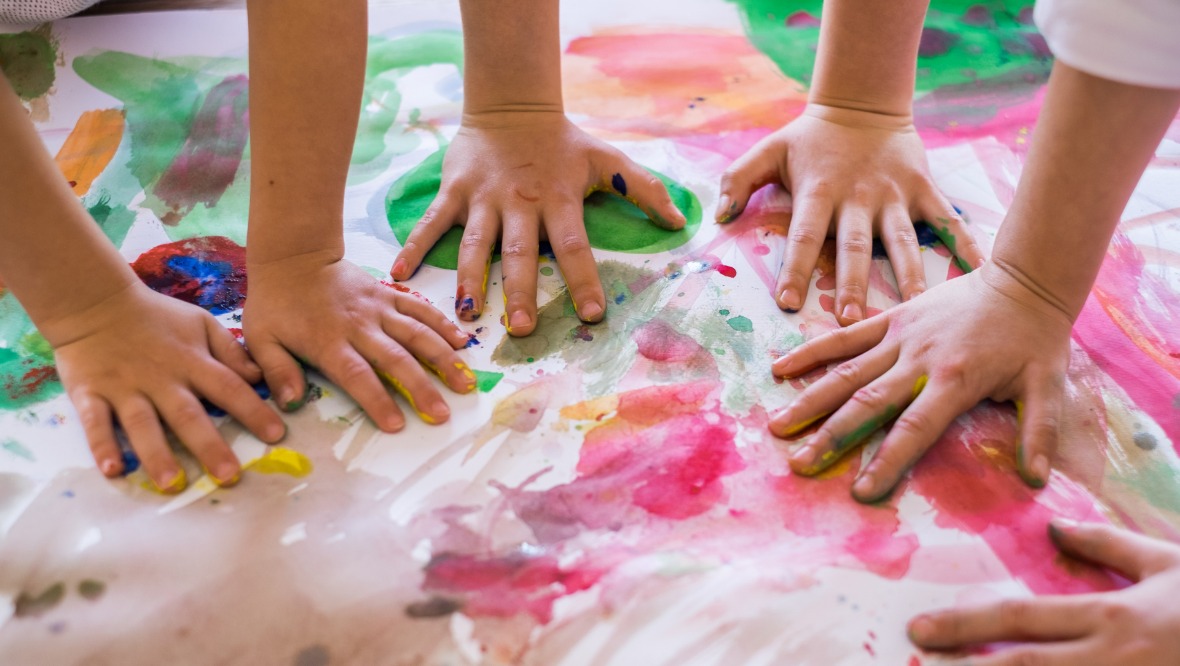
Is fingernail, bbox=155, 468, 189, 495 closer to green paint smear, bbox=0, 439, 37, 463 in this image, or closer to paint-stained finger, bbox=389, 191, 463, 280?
green paint smear, bbox=0, 439, 37, 463

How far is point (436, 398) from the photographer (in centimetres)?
70

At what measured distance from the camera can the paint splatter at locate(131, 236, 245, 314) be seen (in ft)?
2.61

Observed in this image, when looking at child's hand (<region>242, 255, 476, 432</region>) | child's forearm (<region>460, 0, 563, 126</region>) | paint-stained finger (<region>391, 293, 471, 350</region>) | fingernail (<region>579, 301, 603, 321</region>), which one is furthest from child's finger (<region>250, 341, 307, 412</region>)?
child's forearm (<region>460, 0, 563, 126</region>)

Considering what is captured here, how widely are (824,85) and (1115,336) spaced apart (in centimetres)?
40

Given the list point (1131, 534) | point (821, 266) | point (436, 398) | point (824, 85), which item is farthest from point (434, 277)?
point (1131, 534)

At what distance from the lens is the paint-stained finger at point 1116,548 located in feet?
1.82

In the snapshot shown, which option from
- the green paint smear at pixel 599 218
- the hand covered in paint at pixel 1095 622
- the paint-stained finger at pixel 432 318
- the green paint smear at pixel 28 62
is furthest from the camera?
the green paint smear at pixel 28 62

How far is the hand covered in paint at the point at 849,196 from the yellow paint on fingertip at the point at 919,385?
104mm

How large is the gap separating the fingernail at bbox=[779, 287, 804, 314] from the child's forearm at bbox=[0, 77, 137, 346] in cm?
57

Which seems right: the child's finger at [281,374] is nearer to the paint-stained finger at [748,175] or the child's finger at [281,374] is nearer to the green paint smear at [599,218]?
the green paint smear at [599,218]

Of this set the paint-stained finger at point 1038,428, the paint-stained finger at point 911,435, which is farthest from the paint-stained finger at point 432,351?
the paint-stained finger at point 1038,428

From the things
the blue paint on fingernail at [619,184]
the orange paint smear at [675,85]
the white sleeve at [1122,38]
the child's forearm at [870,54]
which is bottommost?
the blue paint on fingernail at [619,184]

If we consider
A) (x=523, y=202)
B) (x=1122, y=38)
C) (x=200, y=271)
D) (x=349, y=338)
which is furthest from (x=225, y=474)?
(x=1122, y=38)

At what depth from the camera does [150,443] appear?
65cm
